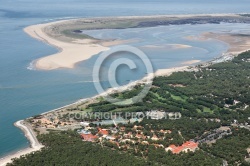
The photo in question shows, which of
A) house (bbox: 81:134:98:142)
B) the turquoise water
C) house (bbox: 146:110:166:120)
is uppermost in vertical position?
the turquoise water

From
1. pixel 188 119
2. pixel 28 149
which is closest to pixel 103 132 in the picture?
pixel 28 149

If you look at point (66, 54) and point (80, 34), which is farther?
point (80, 34)

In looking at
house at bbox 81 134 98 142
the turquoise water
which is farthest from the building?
the turquoise water

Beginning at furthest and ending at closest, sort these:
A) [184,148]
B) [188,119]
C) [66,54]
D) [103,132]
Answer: [66,54]
[188,119]
[103,132]
[184,148]

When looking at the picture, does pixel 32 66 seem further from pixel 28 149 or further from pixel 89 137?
pixel 28 149

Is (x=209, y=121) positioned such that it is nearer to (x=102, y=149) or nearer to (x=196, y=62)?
(x=102, y=149)

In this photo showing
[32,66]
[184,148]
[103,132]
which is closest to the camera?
[184,148]

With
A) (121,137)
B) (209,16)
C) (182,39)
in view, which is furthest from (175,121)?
(209,16)

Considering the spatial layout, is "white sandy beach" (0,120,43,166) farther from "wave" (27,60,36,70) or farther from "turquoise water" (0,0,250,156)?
"wave" (27,60,36,70)
